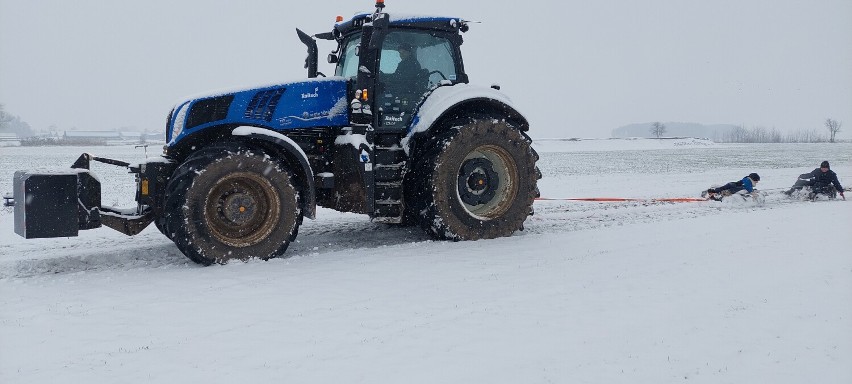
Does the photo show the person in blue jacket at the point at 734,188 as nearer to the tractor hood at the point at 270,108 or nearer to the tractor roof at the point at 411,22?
the tractor roof at the point at 411,22

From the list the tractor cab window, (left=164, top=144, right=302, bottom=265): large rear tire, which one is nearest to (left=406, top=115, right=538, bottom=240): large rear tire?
the tractor cab window

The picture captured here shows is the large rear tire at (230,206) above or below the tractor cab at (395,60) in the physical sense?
below

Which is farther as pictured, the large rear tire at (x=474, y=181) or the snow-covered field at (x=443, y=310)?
the large rear tire at (x=474, y=181)

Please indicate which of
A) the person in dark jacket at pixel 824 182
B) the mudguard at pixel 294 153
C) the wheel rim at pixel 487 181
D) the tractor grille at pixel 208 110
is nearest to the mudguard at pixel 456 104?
the wheel rim at pixel 487 181

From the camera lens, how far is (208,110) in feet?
22.7

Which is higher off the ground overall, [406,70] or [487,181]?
[406,70]

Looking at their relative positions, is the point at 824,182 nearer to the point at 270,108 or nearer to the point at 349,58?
the point at 349,58

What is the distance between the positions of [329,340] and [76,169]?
363 centimetres

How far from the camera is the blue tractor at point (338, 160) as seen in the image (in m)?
6.43

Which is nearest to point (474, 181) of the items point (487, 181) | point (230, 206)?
point (487, 181)

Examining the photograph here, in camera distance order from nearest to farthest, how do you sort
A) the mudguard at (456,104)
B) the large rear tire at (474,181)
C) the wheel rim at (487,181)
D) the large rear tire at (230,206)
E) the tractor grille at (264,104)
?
the large rear tire at (230,206), the tractor grille at (264,104), the mudguard at (456,104), the large rear tire at (474,181), the wheel rim at (487,181)

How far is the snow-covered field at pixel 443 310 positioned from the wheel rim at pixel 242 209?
1.36 ft

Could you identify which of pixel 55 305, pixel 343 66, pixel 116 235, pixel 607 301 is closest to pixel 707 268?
pixel 607 301

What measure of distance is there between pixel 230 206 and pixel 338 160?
1.37 metres
